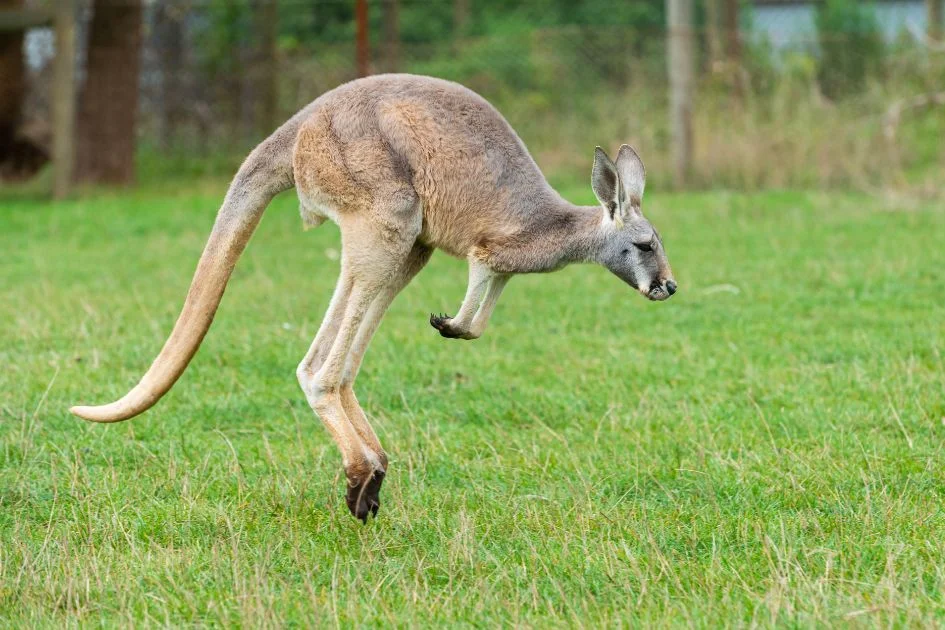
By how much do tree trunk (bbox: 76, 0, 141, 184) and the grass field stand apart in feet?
16.0

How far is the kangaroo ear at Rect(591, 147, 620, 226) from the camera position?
3.91m

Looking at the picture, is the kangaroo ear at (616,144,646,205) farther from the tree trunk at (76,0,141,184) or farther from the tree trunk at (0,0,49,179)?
the tree trunk at (76,0,141,184)

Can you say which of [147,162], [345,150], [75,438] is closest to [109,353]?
[75,438]

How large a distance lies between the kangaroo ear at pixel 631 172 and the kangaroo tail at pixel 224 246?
977mm

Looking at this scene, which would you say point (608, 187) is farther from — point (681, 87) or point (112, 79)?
point (112, 79)

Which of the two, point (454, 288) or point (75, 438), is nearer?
point (75, 438)

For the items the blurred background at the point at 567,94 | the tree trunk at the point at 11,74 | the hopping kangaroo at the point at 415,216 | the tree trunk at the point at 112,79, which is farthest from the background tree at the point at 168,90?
the hopping kangaroo at the point at 415,216

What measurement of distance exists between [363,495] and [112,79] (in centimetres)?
971

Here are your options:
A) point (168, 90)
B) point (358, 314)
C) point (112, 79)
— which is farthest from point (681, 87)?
point (358, 314)

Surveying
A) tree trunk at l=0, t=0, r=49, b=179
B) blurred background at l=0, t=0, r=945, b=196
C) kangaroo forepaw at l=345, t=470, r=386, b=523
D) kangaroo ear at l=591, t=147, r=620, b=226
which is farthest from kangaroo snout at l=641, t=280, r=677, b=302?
tree trunk at l=0, t=0, r=49, b=179

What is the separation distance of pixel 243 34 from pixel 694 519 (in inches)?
656

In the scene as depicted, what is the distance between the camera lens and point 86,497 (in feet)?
13.5

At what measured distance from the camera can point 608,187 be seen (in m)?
3.96

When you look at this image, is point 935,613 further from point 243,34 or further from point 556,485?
point 243,34
